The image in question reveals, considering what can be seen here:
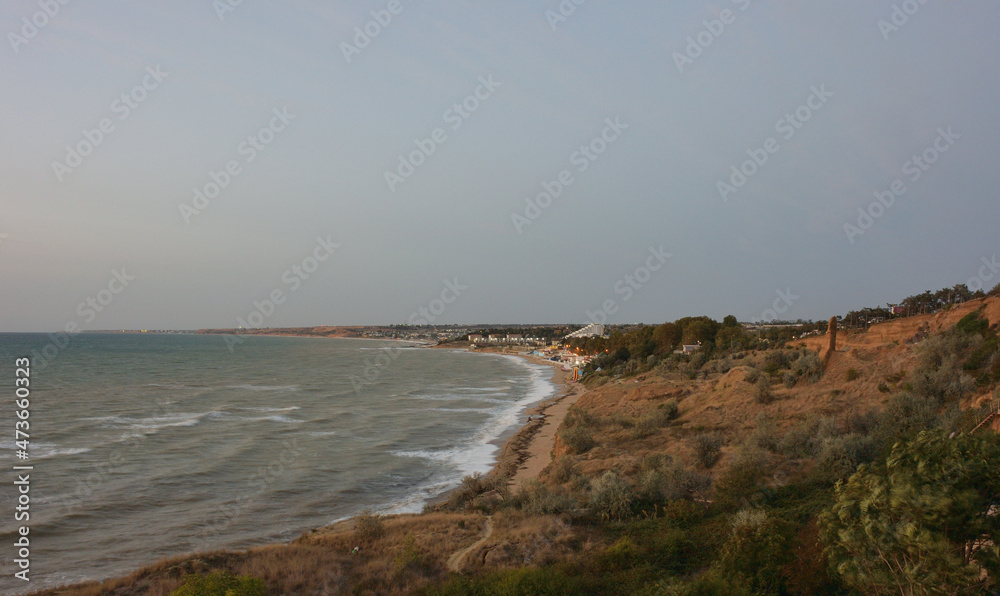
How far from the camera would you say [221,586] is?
9.95 meters

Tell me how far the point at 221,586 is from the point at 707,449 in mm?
15046

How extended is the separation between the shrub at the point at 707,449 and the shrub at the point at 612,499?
4.68 meters

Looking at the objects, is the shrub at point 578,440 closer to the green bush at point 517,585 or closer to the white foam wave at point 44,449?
the green bush at point 517,585

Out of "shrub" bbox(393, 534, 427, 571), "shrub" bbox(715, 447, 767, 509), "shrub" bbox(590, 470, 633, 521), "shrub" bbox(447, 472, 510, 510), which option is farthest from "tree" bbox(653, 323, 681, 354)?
"shrub" bbox(393, 534, 427, 571)


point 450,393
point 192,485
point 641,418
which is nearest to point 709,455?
point 641,418

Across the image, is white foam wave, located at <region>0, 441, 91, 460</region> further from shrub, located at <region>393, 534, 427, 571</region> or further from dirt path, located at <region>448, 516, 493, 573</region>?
dirt path, located at <region>448, 516, 493, 573</region>

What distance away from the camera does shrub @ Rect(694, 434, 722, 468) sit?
18859 millimetres

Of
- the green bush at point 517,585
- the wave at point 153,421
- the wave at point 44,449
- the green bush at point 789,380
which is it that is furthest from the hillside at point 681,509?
the wave at point 153,421

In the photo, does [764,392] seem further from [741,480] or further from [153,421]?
[153,421]

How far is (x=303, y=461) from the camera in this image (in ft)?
85.6

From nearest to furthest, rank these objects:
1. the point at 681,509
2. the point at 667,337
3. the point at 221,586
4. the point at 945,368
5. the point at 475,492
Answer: the point at 221,586 → the point at 681,509 → the point at 475,492 → the point at 945,368 → the point at 667,337

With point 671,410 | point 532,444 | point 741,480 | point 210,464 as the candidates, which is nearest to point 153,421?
point 210,464

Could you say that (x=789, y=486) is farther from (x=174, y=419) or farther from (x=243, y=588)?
(x=174, y=419)

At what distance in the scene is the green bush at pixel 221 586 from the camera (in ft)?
31.8
